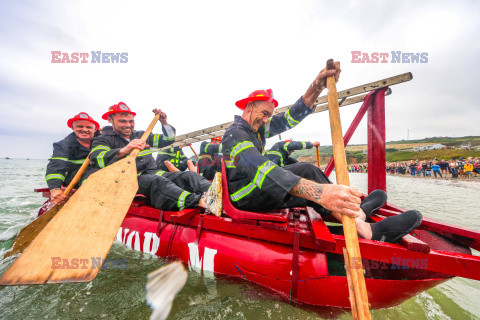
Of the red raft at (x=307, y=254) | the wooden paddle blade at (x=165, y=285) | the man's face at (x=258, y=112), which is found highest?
the man's face at (x=258, y=112)

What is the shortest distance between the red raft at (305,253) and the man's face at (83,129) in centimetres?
286

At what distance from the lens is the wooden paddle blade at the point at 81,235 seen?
1.86m

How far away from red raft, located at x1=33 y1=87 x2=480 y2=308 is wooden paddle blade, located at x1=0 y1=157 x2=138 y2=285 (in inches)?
25.4

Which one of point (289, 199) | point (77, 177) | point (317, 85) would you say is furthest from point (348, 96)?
point (77, 177)

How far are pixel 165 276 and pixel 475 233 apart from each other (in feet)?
11.3

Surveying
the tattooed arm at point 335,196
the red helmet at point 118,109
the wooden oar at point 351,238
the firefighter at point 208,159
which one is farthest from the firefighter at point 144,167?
the firefighter at point 208,159

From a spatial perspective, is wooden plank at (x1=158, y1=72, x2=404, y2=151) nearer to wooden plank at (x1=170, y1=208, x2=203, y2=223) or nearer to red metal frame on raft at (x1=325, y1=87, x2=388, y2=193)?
red metal frame on raft at (x1=325, y1=87, x2=388, y2=193)

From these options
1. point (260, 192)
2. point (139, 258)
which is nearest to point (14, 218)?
point (139, 258)

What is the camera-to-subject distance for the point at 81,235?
2219mm

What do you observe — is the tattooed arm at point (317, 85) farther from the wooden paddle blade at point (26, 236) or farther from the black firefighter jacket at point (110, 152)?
the wooden paddle blade at point (26, 236)

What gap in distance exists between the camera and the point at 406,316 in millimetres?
2016

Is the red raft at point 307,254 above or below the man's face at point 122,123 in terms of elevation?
below

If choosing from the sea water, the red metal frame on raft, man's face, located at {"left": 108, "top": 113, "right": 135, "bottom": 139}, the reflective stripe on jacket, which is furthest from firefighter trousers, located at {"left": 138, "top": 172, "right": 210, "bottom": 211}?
the red metal frame on raft

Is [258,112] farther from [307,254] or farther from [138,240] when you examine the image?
[138,240]
